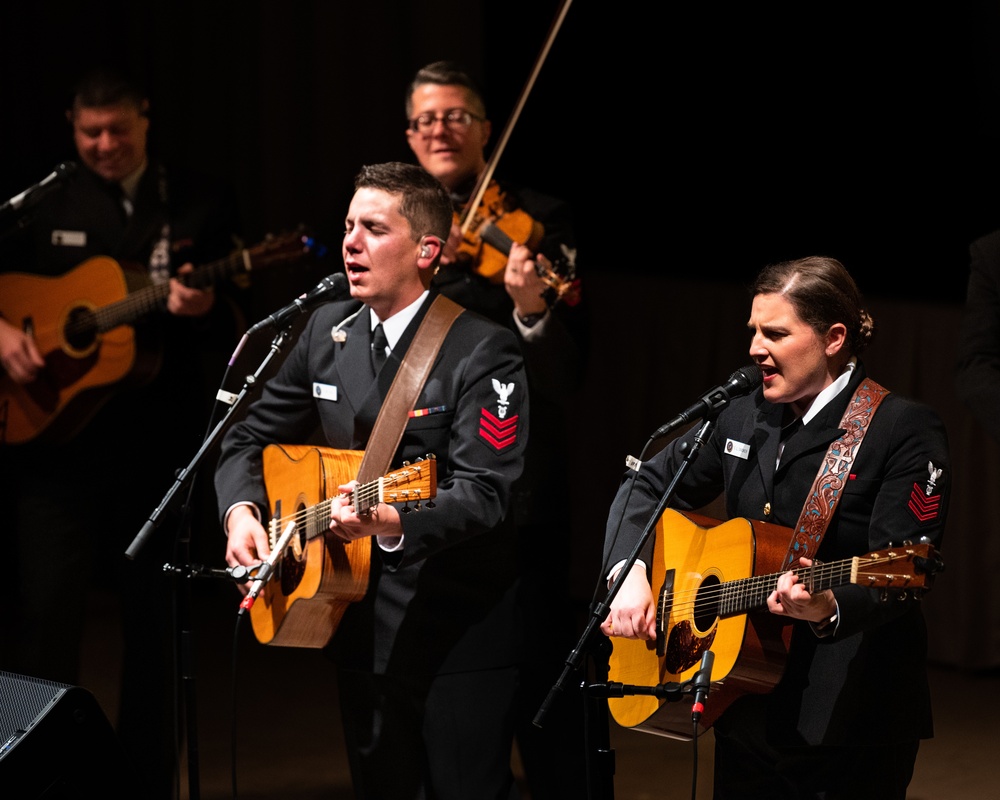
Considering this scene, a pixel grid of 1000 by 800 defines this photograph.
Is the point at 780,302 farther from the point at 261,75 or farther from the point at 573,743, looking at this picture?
the point at 261,75

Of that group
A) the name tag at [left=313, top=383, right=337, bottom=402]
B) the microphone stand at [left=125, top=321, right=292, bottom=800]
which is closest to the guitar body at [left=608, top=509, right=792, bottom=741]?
the name tag at [left=313, top=383, right=337, bottom=402]

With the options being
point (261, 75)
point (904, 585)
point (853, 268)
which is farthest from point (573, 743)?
point (261, 75)

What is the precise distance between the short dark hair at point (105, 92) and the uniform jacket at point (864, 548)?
2.53 meters

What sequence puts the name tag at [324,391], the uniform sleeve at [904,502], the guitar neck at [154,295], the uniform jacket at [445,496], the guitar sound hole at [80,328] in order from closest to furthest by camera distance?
the uniform sleeve at [904,502]
the uniform jacket at [445,496]
the name tag at [324,391]
the guitar neck at [154,295]
the guitar sound hole at [80,328]

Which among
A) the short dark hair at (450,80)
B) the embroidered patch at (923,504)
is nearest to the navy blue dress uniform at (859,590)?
the embroidered patch at (923,504)

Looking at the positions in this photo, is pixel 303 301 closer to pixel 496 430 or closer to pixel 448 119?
pixel 496 430

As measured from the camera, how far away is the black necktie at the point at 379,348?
3721 millimetres

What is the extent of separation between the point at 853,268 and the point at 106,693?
356cm

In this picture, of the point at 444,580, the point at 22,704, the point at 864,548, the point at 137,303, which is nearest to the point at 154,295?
the point at 137,303

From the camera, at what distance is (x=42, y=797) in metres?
3.17

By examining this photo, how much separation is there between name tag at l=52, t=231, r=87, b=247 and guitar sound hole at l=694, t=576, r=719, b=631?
2.54 metres

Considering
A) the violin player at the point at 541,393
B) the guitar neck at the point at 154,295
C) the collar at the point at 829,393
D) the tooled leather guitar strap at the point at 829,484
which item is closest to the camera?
the tooled leather guitar strap at the point at 829,484

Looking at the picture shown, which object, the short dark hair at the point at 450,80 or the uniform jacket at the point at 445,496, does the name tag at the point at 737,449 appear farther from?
the short dark hair at the point at 450,80

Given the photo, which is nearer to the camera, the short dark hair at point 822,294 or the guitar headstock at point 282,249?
the short dark hair at point 822,294
